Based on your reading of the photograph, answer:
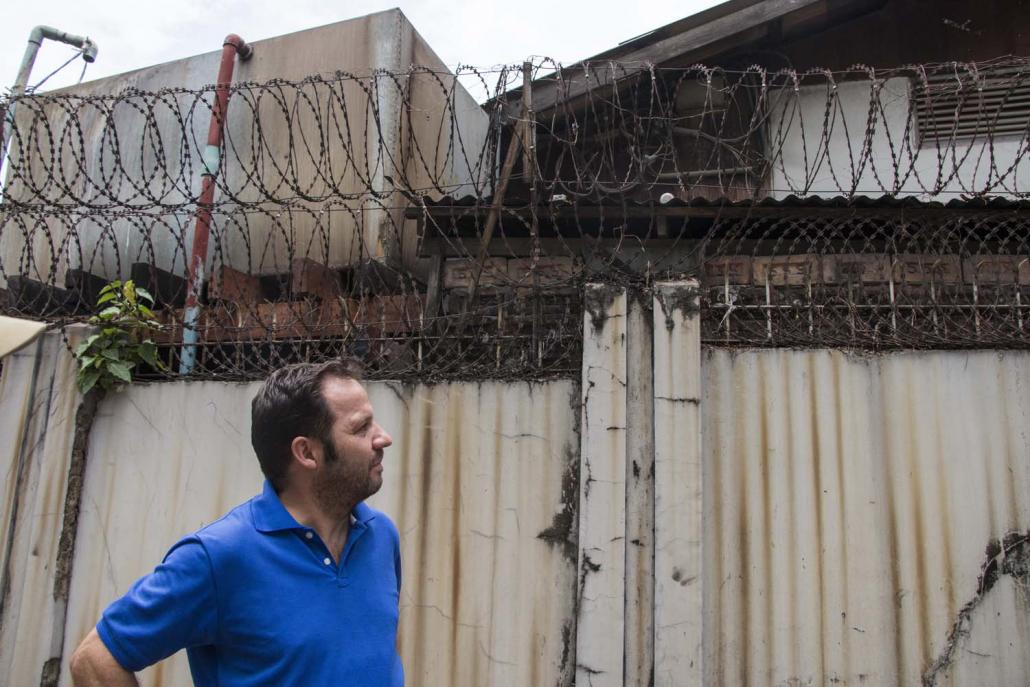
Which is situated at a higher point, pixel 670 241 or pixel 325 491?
pixel 670 241

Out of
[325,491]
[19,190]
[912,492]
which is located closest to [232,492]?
[325,491]

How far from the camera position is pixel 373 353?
3762mm

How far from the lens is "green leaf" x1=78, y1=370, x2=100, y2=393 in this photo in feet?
12.9

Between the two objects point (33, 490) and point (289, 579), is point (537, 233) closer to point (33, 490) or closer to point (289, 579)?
point (289, 579)

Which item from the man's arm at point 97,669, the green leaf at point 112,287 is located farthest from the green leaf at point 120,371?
the man's arm at point 97,669

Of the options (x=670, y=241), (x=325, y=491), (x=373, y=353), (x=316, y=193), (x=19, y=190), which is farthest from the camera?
(x=19, y=190)

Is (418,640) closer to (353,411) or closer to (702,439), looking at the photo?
(702,439)

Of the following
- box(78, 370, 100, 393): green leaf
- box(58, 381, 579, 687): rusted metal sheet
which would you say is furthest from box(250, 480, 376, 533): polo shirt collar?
box(78, 370, 100, 393): green leaf

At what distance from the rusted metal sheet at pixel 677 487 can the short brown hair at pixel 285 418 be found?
182 centimetres

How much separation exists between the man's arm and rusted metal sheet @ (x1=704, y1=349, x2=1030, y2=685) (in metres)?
2.40

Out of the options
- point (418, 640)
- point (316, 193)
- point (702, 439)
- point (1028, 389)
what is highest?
point (316, 193)

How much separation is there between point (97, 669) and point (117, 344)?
2808 mm

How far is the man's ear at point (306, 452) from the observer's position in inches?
74.1

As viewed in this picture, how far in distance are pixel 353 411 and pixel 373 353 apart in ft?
6.14
